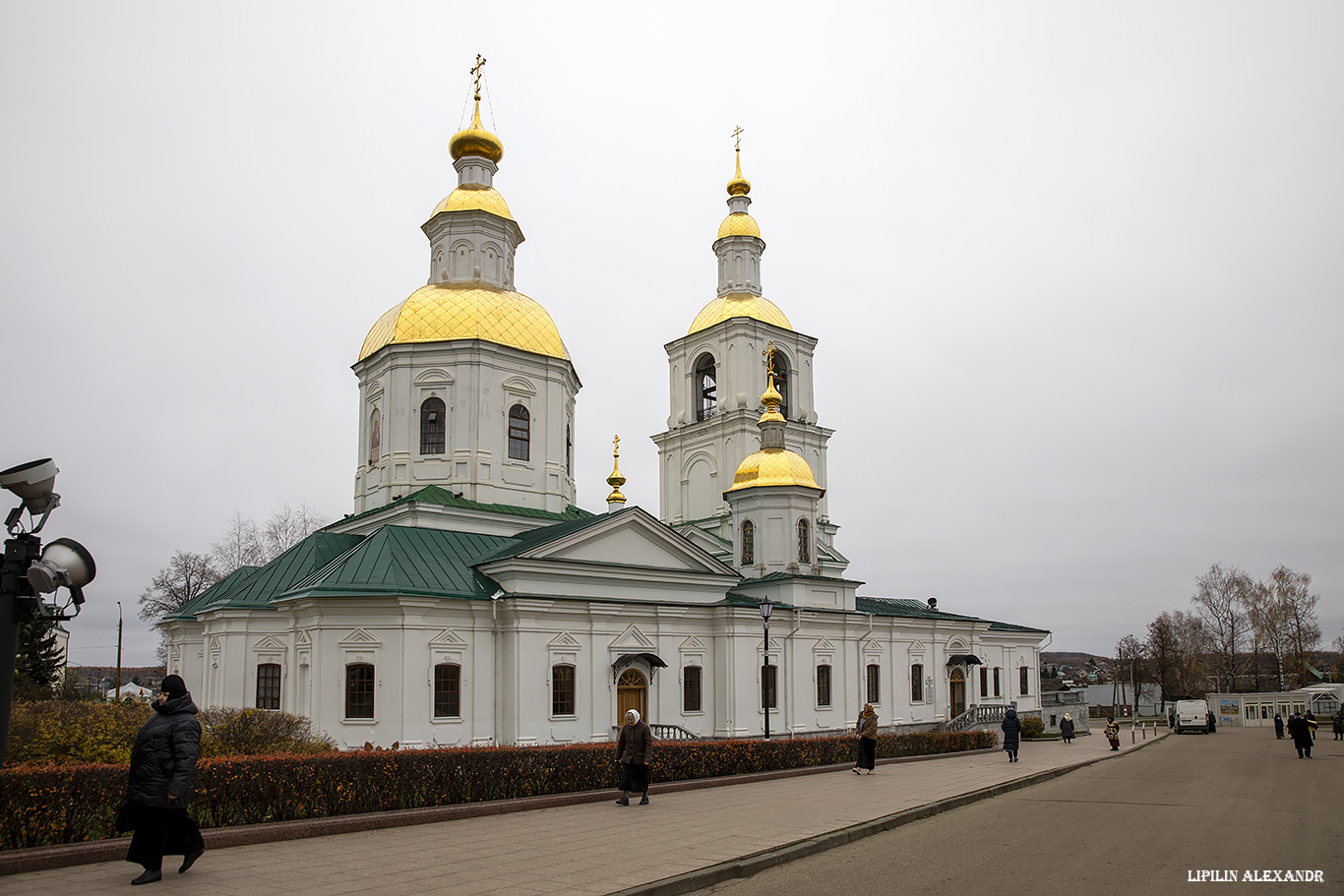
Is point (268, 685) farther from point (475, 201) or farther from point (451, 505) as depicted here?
point (475, 201)

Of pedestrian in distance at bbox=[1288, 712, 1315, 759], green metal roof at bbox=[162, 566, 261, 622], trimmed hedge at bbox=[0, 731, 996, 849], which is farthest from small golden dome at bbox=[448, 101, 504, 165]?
→ pedestrian in distance at bbox=[1288, 712, 1315, 759]

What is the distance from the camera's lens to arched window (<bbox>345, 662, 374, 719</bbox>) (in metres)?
23.7

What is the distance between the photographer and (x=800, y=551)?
115 ft

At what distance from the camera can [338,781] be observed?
41.7 feet

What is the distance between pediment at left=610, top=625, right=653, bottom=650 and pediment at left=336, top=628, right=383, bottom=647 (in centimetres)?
677

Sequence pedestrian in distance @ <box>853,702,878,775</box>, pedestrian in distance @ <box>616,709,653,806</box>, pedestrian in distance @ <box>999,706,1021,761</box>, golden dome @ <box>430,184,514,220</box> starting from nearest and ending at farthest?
pedestrian in distance @ <box>616,709,653,806</box> < pedestrian in distance @ <box>853,702,878,775</box> < pedestrian in distance @ <box>999,706,1021,761</box> < golden dome @ <box>430,184,514,220</box>

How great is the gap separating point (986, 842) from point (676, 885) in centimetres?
477

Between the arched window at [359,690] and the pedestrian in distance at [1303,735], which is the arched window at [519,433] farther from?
the pedestrian in distance at [1303,735]

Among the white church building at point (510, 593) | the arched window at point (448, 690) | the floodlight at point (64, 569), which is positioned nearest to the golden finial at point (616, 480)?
the white church building at point (510, 593)

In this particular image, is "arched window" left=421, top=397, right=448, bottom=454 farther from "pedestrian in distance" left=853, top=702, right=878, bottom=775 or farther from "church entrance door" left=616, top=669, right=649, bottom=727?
"pedestrian in distance" left=853, top=702, right=878, bottom=775

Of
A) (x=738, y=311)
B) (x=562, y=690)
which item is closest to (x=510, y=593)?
(x=562, y=690)

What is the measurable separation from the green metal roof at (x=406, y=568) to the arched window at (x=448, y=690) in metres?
1.85

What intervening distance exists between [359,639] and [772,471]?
1620 centimetres

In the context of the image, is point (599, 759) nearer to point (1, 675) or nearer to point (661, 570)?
point (1, 675)
